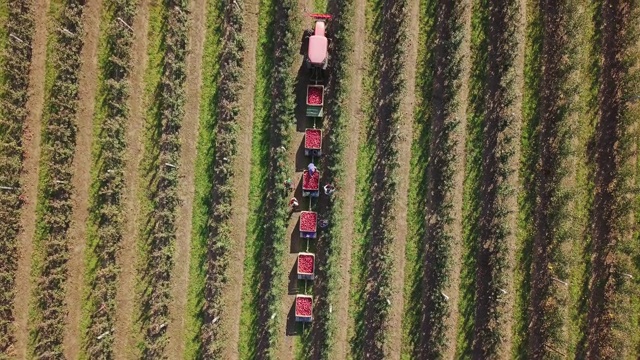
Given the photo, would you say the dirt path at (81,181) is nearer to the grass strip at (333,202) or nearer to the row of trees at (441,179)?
the grass strip at (333,202)

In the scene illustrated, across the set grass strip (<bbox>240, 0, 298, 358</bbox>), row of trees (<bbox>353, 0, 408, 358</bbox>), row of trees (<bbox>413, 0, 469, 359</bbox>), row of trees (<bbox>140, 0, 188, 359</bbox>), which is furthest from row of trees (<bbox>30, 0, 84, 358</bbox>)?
row of trees (<bbox>413, 0, 469, 359</bbox>)

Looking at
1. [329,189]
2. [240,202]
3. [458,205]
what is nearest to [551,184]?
[458,205]

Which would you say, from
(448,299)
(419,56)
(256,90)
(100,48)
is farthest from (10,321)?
(419,56)

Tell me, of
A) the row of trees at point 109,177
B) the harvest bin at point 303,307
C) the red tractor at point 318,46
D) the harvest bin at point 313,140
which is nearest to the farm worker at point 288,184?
the harvest bin at point 313,140

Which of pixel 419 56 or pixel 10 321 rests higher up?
pixel 419 56

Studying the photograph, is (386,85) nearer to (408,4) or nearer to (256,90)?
(408,4)

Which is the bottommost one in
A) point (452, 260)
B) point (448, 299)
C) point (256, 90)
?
point (448, 299)

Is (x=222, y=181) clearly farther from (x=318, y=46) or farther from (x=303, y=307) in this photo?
(x=318, y=46)
